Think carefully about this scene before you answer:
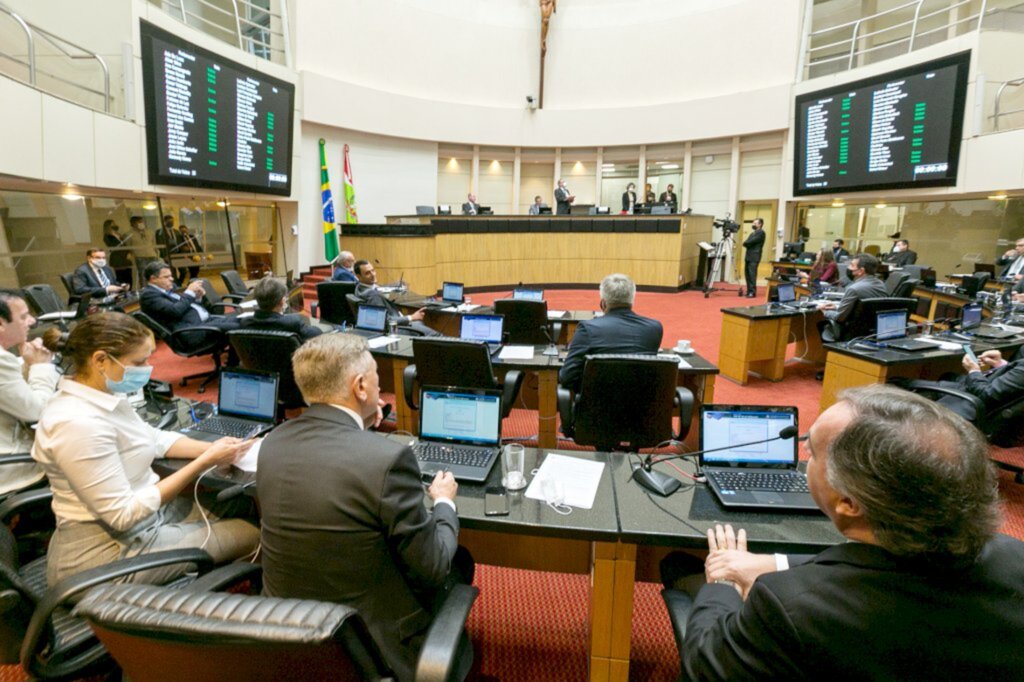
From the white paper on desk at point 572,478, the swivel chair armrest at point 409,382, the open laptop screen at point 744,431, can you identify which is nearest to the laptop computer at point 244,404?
the swivel chair armrest at point 409,382

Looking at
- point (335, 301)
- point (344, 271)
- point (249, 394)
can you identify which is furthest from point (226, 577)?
point (344, 271)

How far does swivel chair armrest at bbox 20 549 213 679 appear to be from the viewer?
131cm

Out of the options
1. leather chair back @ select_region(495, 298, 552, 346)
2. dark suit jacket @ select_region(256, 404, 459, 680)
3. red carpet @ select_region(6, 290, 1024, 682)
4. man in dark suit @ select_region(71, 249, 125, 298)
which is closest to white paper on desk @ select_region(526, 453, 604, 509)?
dark suit jacket @ select_region(256, 404, 459, 680)

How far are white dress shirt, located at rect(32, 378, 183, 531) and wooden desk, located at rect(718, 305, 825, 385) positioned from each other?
5.09m

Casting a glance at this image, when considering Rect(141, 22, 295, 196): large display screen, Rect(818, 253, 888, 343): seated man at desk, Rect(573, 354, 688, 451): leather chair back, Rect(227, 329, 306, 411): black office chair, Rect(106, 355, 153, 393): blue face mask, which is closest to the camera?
Rect(106, 355, 153, 393): blue face mask

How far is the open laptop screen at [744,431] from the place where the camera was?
1992 mm

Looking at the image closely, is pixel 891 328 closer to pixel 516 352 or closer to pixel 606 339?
pixel 606 339

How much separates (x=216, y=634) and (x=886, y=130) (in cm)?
1074

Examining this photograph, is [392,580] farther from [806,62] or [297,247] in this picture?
[806,62]

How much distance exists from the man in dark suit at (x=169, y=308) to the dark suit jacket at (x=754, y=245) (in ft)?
31.7

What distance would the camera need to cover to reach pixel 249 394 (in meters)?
2.57

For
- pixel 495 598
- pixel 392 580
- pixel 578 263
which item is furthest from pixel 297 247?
pixel 392 580

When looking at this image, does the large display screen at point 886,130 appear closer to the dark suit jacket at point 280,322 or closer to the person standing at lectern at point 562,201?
the person standing at lectern at point 562,201

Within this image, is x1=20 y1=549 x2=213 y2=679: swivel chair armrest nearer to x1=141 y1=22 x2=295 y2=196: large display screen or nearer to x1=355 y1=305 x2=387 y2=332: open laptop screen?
x1=355 y1=305 x2=387 y2=332: open laptop screen
